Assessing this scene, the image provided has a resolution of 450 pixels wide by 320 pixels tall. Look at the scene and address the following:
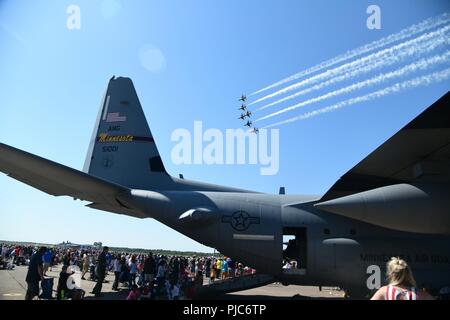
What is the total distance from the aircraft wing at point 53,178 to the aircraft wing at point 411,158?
7.29 meters

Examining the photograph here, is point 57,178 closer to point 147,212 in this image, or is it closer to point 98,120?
point 147,212

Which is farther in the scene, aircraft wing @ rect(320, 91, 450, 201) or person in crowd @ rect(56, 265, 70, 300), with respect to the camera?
person in crowd @ rect(56, 265, 70, 300)

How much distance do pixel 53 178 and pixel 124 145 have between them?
379cm

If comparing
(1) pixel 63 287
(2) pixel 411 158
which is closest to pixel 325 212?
(2) pixel 411 158

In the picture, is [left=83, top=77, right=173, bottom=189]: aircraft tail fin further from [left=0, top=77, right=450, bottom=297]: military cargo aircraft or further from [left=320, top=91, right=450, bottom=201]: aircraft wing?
[left=320, top=91, right=450, bottom=201]: aircraft wing

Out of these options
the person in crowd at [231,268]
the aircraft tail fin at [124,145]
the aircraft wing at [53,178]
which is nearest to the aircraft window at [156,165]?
the aircraft tail fin at [124,145]

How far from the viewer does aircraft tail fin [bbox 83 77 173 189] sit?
1360cm

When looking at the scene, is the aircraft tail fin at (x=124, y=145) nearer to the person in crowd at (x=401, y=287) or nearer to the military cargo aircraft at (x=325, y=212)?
the military cargo aircraft at (x=325, y=212)

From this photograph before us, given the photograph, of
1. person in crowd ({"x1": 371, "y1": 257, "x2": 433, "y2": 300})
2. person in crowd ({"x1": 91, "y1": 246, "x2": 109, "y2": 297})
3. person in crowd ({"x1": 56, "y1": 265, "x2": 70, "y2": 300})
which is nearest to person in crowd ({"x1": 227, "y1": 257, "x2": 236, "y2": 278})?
person in crowd ({"x1": 91, "y1": 246, "x2": 109, "y2": 297})

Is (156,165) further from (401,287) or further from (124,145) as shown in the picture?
(401,287)

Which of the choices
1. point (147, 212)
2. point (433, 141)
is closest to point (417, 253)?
point (433, 141)

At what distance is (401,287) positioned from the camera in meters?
3.11

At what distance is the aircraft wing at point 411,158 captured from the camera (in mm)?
8023

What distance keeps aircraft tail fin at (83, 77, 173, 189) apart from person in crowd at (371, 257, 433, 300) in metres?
10.8
